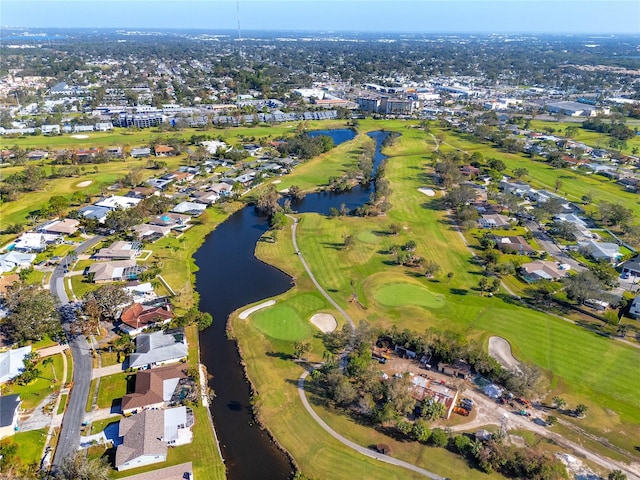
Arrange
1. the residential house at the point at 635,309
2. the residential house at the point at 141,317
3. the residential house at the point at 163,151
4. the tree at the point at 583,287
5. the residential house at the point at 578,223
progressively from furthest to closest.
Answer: the residential house at the point at 163,151 < the residential house at the point at 578,223 < the tree at the point at 583,287 < the residential house at the point at 635,309 < the residential house at the point at 141,317

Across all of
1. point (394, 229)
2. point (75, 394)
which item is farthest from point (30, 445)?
point (394, 229)

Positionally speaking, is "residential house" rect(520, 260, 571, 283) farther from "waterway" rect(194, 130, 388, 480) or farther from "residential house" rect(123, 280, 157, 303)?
"residential house" rect(123, 280, 157, 303)

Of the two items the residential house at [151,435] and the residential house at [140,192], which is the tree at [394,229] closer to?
the residential house at [151,435]

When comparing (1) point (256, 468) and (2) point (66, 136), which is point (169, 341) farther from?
(2) point (66, 136)

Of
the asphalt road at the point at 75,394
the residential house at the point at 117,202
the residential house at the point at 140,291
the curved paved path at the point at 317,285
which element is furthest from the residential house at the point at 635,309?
the residential house at the point at 117,202

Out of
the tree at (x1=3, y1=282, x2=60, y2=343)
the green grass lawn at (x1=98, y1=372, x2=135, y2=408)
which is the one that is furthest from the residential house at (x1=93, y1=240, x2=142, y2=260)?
the green grass lawn at (x1=98, y1=372, x2=135, y2=408)
